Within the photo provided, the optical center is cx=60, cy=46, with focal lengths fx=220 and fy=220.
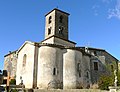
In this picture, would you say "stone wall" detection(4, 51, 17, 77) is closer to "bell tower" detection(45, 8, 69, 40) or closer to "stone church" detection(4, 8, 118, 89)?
"bell tower" detection(45, 8, 69, 40)

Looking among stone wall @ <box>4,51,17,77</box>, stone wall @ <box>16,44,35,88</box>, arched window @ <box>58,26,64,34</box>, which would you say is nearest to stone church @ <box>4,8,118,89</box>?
stone wall @ <box>16,44,35,88</box>

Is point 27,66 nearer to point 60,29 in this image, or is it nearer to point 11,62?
point 60,29

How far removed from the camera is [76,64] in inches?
1339

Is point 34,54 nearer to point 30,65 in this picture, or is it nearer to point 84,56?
point 30,65

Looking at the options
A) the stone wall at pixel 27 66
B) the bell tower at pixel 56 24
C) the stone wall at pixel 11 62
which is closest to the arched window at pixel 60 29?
the bell tower at pixel 56 24

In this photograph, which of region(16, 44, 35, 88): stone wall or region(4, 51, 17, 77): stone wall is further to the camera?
region(4, 51, 17, 77): stone wall

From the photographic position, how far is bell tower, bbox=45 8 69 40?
4038 centimetres

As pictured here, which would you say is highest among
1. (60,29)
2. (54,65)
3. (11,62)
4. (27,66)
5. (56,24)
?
(56,24)

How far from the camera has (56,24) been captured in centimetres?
4044

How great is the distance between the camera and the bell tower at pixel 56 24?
132 ft

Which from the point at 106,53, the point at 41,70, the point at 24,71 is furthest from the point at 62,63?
the point at 106,53

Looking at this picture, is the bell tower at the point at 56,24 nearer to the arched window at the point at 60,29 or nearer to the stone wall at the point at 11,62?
the arched window at the point at 60,29

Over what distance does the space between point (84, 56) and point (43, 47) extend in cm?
819

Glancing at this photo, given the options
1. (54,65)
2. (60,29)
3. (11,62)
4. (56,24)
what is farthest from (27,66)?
(11,62)
